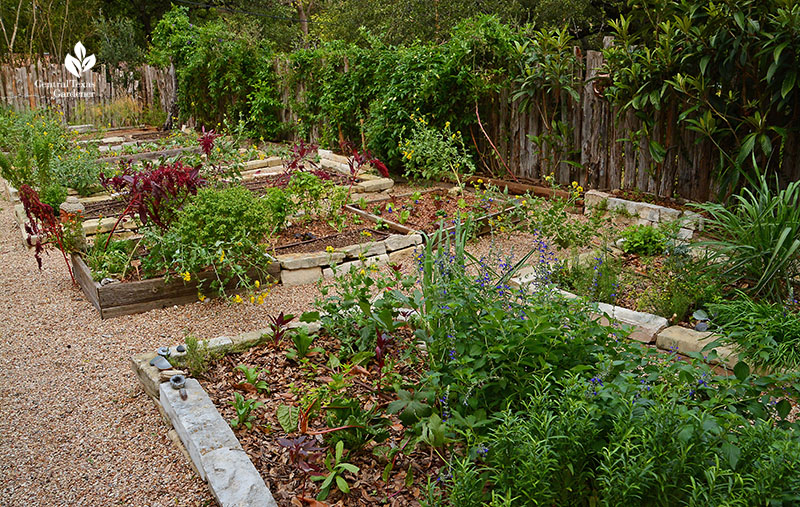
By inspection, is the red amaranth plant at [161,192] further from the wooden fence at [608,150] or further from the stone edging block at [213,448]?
the wooden fence at [608,150]

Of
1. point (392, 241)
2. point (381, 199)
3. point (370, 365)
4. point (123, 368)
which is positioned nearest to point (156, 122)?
point (381, 199)

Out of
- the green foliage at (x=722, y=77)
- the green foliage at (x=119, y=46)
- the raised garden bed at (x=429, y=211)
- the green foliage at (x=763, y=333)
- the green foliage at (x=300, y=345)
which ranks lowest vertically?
the green foliage at (x=300, y=345)

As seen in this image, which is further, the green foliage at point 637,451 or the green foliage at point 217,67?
the green foliage at point 217,67

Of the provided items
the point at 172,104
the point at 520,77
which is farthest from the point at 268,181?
the point at 172,104

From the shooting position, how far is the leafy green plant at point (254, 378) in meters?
3.38

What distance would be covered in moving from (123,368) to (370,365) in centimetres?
163

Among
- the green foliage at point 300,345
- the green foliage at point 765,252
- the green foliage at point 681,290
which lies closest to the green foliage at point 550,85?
the green foliage at point 681,290

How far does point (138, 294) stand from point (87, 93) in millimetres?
12421

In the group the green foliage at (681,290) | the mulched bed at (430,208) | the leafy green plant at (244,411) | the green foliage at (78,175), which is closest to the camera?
the leafy green plant at (244,411)

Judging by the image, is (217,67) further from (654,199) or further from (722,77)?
(722,77)

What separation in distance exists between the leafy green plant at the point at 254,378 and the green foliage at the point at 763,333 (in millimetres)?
2235

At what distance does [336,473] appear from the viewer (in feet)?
8.62

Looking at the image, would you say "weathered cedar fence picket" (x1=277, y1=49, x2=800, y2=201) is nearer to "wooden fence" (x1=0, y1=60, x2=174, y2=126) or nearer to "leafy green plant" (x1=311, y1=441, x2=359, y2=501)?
"leafy green plant" (x1=311, y1=441, x2=359, y2=501)

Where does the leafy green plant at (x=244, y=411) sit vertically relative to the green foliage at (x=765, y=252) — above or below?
below
